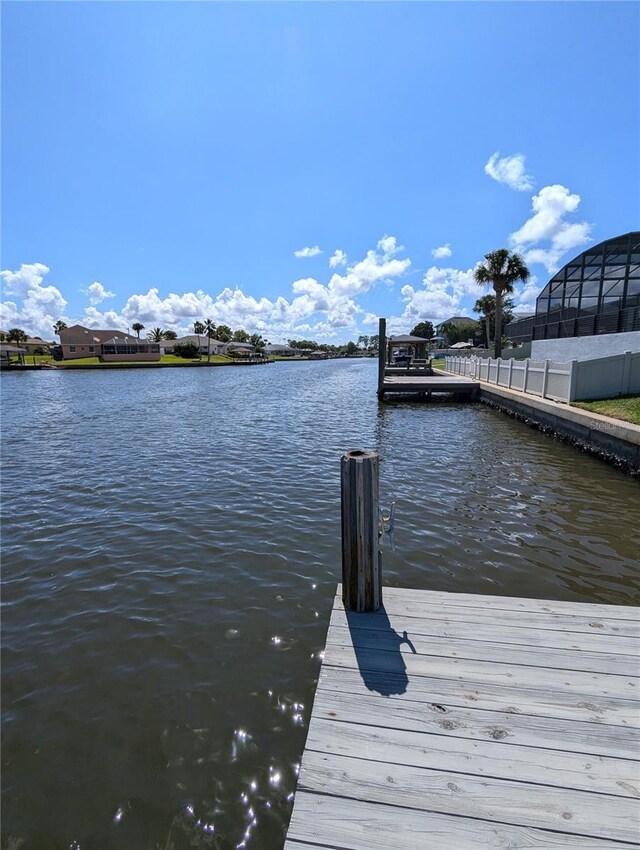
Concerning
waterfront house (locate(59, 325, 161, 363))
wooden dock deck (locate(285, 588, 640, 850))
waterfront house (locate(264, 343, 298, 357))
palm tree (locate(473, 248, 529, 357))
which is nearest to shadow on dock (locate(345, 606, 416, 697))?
wooden dock deck (locate(285, 588, 640, 850))

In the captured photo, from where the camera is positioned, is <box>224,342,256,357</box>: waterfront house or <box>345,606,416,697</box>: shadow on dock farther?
<box>224,342,256,357</box>: waterfront house

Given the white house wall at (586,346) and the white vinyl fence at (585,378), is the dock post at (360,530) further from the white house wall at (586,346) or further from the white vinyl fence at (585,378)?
the white house wall at (586,346)

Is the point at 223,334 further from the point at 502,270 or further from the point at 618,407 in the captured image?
the point at 618,407

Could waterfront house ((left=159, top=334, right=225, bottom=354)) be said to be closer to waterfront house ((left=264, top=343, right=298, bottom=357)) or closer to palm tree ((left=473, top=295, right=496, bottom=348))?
waterfront house ((left=264, top=343, right=298, bottom=357))

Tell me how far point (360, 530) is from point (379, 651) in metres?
0.82

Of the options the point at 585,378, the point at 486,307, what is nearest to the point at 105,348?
the point at 486,307

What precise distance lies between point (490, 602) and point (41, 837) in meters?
3.28

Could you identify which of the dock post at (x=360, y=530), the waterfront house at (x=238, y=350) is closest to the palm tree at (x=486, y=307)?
the waterfront house at (x=238, y=350)

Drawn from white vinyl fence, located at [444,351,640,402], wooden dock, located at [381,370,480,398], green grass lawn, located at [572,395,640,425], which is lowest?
wooden dock, located at [381,370,480,398]

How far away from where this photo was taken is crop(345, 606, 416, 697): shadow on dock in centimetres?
265

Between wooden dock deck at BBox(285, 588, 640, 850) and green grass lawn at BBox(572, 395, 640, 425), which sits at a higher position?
green grass lawn at BBox(572, 395, 640, 425)

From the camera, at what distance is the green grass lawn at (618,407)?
9724 mm

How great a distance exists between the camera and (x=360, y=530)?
3.27 meters

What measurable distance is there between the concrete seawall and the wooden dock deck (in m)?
6.62
